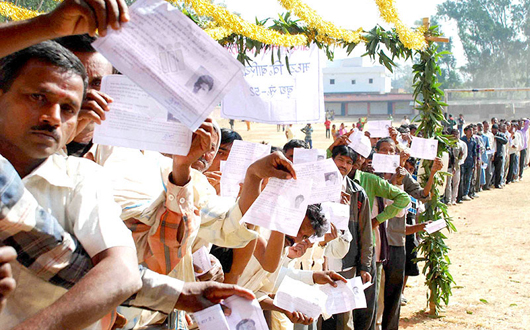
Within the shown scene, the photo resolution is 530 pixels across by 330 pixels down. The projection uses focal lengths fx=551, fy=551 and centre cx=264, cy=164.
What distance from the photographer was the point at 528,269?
26.0ft

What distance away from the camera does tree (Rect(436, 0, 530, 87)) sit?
7112cm

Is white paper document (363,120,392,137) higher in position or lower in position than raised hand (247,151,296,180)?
lower

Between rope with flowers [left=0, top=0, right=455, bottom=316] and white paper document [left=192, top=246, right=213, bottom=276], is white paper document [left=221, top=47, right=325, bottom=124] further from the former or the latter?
white paper document [left=192, top=246, right=213, bottom=276]

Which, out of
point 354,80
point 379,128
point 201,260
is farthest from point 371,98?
point 201,260

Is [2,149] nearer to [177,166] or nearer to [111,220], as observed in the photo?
[111,220]

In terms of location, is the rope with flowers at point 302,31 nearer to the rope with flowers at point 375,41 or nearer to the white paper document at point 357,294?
the rope with flowers at point 375,41

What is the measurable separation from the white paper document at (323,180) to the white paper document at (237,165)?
0.34 metres

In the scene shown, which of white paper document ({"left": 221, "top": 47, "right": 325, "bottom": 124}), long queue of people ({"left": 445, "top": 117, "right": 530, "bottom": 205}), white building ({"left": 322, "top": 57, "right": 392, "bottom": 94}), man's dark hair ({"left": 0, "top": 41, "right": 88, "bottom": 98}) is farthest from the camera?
white building ({"left": 322, "top": 57, "right": 392, "bottom": 94})

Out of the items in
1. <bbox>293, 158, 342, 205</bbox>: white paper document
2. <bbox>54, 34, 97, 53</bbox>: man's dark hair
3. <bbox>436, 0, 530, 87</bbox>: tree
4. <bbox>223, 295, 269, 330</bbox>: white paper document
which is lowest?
<bbox>223, 295, 269, 330</bbox>: white paper document

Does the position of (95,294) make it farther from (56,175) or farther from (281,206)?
(281,206)

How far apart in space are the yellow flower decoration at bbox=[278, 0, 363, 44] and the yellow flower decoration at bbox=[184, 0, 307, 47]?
0.91ft

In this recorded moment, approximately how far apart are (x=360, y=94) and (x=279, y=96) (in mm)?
54887

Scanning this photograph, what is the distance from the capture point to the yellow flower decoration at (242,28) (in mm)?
4090

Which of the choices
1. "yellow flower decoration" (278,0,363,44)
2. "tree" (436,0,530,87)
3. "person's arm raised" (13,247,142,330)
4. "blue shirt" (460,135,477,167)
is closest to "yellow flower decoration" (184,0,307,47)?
"yellow flower decoration" (278,0,363,44)
